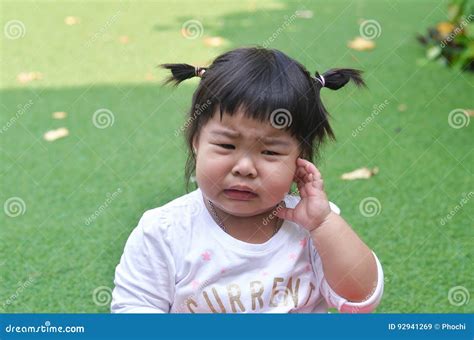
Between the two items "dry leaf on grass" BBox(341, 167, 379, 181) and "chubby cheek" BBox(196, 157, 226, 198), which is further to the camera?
"dry leaf on grass" BBox(341, 167, 379, 181)

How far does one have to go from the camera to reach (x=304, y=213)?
1.62 meters

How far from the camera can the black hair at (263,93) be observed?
60.2 inches

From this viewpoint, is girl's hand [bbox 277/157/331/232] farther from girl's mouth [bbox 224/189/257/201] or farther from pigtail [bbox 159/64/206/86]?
pigtail [bbox 159/64/206/86]

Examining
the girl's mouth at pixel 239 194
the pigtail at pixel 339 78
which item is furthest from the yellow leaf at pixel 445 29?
the girl's mouth at pixel 239 194

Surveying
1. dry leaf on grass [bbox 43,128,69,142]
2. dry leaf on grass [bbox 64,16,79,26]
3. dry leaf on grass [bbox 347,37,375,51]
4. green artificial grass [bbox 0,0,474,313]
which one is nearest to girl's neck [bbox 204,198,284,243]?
green artificial grass [bbox 0,0,474,313]

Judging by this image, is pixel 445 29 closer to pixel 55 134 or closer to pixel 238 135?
pixel 55 134

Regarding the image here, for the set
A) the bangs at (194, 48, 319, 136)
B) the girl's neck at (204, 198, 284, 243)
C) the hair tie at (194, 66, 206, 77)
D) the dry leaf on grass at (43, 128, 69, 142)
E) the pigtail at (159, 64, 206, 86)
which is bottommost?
the dry leaf on grass at (43, 128, 69, 142)

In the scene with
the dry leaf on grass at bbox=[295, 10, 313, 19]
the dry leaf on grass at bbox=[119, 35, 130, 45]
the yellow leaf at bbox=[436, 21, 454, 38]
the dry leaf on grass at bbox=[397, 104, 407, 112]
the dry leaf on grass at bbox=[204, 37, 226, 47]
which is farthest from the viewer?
the dry leaf on grass at bbox=[295, 10, 313, 19]

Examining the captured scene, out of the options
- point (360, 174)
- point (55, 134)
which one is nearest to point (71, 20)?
point (55, 134)

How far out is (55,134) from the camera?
330 cm

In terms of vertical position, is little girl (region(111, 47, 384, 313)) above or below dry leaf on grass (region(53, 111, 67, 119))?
above

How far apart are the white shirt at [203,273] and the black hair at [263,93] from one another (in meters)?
0.20

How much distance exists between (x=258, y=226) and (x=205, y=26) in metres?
3.13

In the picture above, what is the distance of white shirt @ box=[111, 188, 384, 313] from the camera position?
1.61 metres
